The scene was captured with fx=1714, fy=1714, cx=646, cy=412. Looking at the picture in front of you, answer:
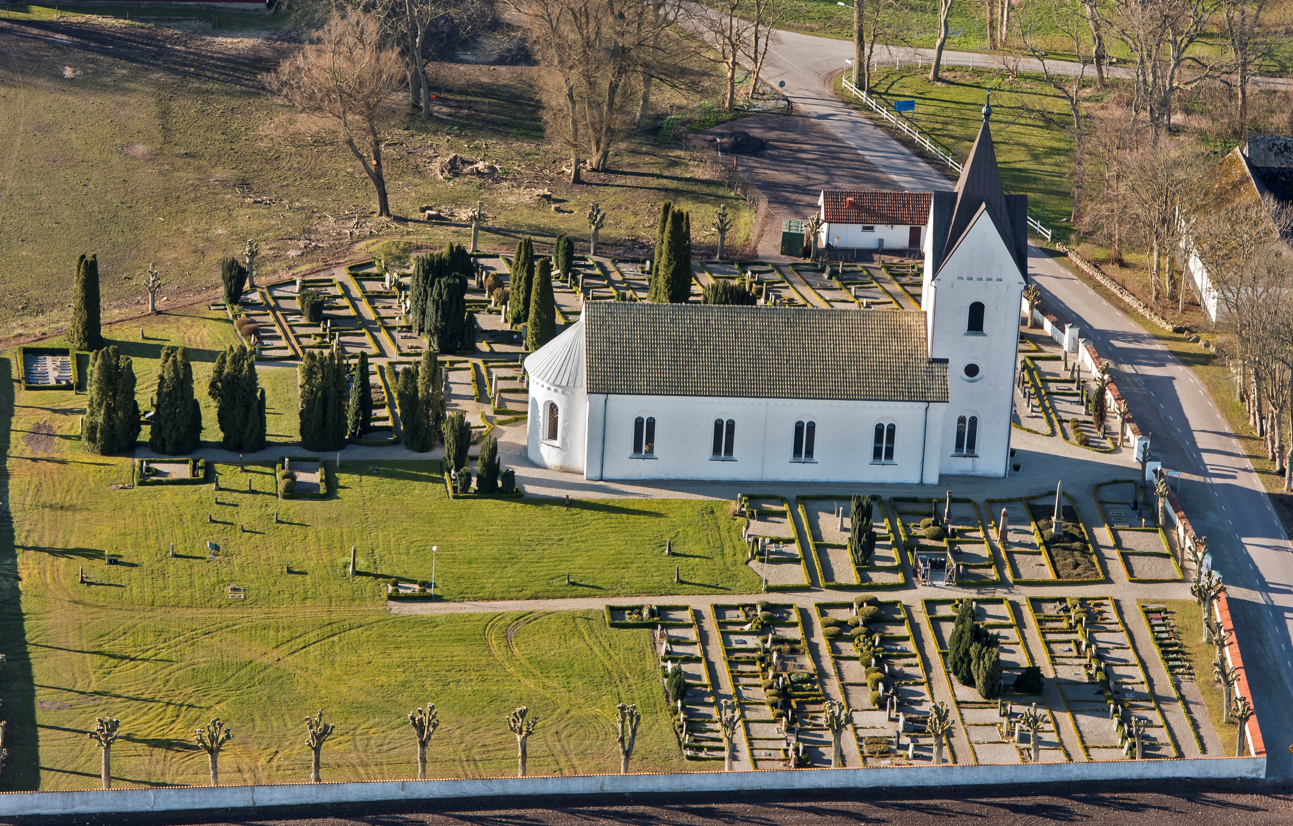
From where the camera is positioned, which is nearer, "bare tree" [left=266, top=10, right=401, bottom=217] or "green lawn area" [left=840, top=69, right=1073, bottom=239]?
"bare tree" [left=266, top=10, right=401, bottom=217]

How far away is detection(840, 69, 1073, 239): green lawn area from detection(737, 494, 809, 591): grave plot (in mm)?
52411

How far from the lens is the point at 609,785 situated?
198 ft

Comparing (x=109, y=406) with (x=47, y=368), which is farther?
(x=47, y=368)

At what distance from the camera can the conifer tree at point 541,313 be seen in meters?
96.2

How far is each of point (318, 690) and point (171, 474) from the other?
20.1 m

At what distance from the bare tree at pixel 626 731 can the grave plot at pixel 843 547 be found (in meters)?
14.7

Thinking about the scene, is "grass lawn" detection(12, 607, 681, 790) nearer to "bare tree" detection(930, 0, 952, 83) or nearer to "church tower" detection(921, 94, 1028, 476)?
"church tower" detection(921, 94, 1028, 476)

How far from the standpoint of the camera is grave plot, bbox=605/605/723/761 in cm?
6450

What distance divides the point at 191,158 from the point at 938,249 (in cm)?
6728

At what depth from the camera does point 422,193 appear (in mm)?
127312

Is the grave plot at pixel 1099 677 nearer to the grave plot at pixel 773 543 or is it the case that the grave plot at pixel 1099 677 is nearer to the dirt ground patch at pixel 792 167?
the grave plot at pixel 773 543

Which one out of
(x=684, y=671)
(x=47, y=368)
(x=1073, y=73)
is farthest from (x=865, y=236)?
(x=684, y=671)

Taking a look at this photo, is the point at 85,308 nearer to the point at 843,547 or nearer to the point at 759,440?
the point at 759,440

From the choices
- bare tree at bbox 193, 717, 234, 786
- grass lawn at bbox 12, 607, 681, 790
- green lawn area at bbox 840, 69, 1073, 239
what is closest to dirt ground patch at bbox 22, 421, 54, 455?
grass lawn at bbox 12, 607, 681, 790
